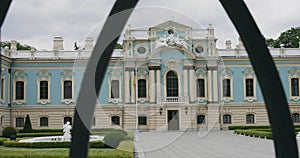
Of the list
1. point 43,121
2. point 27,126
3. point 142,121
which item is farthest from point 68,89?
point 142,121

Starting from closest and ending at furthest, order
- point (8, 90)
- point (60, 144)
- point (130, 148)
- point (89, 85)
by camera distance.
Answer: point (89, 85) → point (130, 148) → point (60, 144) → point (8, 90)

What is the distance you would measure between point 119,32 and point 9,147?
14.3 meters

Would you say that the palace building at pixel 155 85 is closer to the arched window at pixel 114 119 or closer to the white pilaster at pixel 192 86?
the white pilaster at pixel 192 86

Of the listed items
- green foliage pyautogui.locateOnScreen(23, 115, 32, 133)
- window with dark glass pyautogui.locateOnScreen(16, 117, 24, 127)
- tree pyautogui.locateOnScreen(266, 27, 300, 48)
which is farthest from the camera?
tree pyautogui.locateOnScreen(266, 27, 300, 48)

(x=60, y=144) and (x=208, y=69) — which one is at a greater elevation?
(x=208, y=69)

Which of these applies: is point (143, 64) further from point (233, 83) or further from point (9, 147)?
point (9, 147)

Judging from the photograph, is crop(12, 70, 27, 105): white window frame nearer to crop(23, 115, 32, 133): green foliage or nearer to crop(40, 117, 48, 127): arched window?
crop(40, 117, 48, 127): arched window

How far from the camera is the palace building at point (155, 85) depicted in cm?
2933

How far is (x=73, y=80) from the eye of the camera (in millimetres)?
30234

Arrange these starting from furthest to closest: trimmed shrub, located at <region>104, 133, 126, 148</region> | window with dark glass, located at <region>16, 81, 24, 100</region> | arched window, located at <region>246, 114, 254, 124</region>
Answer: arched window, located at <region>246, 114, 254, 124</region>, window with dark glass, located at <region>16, 81, 24, 100</region>, trimmed shrub, located at <region>104, 133, 126, 148</region>

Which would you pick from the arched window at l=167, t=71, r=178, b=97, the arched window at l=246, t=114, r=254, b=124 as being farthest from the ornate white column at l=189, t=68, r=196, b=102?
the arched window at l=246, t=114, r=254, b=124

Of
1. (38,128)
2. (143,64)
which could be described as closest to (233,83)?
(143,64)

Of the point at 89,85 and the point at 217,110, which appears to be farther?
the point at 217,110

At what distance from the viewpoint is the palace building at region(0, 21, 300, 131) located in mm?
29328
